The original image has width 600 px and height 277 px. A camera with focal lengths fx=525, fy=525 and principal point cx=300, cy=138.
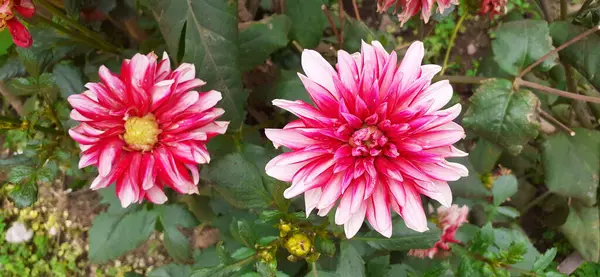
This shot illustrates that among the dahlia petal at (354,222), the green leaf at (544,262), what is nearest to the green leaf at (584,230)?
the green leaf at (544,262)

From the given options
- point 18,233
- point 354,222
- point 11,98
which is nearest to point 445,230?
point 354,222

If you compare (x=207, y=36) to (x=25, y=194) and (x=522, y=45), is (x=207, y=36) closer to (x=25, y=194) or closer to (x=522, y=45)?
(x=25, y=194)

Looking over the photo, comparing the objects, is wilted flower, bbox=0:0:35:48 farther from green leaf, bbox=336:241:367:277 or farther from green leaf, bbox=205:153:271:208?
green leaf, bbox=336:241:367:277

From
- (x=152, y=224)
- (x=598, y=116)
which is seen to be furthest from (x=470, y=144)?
(x=152, y=224)

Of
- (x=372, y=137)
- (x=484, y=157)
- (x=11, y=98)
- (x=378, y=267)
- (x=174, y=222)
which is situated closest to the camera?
(x=372, y=137)

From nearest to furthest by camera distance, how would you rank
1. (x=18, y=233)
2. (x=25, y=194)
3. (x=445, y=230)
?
(x=25, y=194) < (x=445, y=230) < (x=18, y=233)

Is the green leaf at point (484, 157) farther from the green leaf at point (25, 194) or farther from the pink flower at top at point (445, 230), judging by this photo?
the green leaf at point (25, 194)
